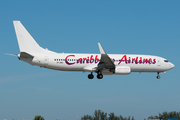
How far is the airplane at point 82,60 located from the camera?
163 ft

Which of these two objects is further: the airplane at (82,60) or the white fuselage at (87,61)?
the white fuselage at (87,61)

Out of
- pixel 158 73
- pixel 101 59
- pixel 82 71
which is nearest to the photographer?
pixel 101 59

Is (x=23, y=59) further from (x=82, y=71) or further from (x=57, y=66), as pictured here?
(x=82, y=71)

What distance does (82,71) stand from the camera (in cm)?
5197

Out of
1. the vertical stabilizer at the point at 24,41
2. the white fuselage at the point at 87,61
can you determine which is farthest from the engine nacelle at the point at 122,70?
the vertical stabilizer at the point at 24,41

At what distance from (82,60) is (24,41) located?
35.3 feet

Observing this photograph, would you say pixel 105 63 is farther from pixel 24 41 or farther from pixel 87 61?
pixel 24 41

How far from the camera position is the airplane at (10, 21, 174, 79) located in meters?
49.7

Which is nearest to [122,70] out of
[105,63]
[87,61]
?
[105,63]

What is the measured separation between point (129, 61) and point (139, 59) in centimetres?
202

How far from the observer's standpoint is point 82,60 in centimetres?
5103

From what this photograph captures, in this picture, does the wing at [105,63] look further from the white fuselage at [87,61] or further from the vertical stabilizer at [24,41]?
the vertical stabilizer at [24,41]

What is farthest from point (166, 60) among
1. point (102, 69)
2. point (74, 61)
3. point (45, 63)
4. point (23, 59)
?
point (23, 59)

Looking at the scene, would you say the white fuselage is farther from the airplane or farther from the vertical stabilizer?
the vertical stabilizer
